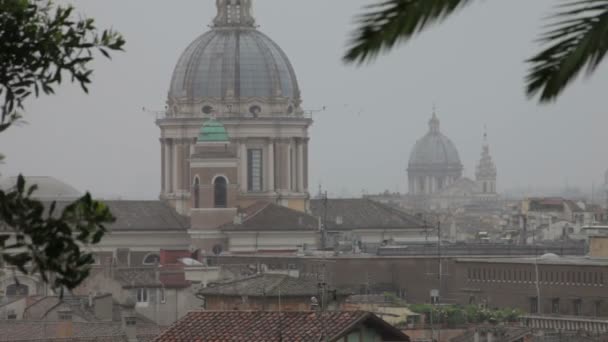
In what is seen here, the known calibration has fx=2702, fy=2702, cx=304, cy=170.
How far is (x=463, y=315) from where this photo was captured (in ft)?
201

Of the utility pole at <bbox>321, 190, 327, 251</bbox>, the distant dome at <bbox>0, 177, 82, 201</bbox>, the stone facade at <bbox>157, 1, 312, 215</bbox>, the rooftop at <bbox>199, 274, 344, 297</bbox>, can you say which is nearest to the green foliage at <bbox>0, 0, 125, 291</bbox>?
the rooftop at <bbox>199, 274, 344, 297</bbox>

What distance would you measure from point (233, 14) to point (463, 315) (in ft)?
164

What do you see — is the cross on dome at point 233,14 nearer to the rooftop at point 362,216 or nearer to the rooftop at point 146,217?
the rooftop at point 362,216

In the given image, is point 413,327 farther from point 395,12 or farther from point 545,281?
point 395,12

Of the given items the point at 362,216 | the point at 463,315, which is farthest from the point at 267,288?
the point at 362,216

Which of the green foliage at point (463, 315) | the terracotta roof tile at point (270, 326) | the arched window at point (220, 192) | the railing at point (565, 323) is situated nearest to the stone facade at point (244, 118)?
the arched window at point (220, 192)

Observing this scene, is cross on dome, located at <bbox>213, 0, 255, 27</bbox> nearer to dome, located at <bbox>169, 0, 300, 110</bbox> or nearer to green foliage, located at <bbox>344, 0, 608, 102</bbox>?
dome, located at <bbox>169, 0, 300, 110</bbox>

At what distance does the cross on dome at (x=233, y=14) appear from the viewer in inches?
4304

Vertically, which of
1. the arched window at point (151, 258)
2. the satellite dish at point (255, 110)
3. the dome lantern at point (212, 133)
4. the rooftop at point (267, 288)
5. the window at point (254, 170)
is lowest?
the rooftop at point (267, 288)

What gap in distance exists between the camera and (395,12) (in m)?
9.57

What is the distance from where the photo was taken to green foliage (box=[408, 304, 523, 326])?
195 feet

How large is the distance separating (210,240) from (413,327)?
45696mm

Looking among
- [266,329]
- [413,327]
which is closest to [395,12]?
[266,329]

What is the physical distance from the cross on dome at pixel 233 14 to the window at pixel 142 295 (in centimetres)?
4214
